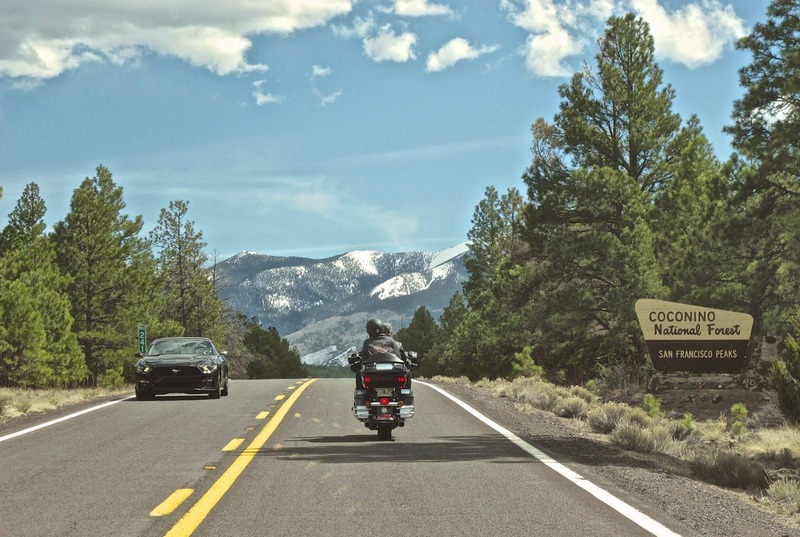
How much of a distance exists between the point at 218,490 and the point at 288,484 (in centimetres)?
68

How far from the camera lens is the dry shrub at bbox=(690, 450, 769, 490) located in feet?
32.9

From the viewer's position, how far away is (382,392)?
39.4 ft

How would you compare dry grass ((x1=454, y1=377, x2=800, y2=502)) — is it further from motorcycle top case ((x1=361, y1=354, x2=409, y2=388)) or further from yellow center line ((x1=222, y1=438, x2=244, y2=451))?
yellow center line ((x1=222, y1=438, x2=244, y2=451))

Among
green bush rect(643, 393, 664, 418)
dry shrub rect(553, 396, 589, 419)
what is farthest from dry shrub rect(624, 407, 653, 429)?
green bush rect(643, 393, 664, 418)

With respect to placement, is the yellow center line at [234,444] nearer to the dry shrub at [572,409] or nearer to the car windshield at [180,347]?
the dry shrub at [572,409]

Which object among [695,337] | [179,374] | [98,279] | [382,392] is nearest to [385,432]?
[382,392]

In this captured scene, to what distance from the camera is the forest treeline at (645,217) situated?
822 inches

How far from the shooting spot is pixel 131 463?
9883 mm

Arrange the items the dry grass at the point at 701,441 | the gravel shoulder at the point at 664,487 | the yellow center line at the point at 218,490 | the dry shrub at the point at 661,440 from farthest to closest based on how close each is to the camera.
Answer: the dry shrub at the point at 661,440, the dry grass at the point at 701,441, the gravel shoulder at the point at 664,487, the yellow center line at the point at 218,490

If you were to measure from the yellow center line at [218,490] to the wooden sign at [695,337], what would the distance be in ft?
40.1

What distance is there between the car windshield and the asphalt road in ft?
19.1

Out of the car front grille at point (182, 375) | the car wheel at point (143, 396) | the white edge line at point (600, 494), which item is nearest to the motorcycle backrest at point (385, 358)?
the white edge line at point (600, 494)

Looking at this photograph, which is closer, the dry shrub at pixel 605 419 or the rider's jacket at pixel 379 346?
the rider's jacket at pixel 379 346

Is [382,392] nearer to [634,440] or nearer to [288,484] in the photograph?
[634,440]
